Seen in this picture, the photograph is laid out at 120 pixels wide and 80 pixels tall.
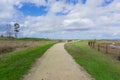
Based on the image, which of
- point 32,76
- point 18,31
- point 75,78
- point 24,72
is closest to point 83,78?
point 75,78

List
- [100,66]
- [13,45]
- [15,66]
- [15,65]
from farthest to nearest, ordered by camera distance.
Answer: [13,45], [100,66], [15,65], [15,66]

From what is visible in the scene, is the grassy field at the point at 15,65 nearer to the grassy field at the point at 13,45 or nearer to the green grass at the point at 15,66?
the green grass at the point at 15,66

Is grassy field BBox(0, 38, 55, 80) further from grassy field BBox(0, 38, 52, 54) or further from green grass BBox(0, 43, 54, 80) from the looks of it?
grassy field BBox(0, 38, 52, 54)

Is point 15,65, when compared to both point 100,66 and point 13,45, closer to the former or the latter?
point 100,66

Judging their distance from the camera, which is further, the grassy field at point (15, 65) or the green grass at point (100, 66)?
the green grass at point (100, 66)

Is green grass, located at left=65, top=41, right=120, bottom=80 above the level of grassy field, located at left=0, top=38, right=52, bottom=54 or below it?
below

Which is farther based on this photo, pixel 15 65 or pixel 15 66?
pixel 15 65

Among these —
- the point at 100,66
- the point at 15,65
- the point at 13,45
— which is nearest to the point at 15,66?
the point at 15,65

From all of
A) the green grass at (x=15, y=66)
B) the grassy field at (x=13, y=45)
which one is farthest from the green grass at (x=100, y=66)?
the grassy field at (x=13, y=45)

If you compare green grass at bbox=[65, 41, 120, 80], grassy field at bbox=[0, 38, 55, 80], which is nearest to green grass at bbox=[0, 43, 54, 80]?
grassy field at bbox=[0, 38, 55, 80]

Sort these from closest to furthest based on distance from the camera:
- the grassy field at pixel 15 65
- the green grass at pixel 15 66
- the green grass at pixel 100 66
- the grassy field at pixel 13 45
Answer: the green grass at pixel 15 66
the grassy field at pixel 15 65
the green grass at pixel 100 66
the grassy field at pixel 13 45

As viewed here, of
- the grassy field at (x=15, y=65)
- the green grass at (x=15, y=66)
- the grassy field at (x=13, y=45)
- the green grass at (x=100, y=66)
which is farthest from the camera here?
the grassy field at (x=13, y=45)

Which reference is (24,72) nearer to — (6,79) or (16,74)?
(16,74)

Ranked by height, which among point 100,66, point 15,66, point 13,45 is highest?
point 13,45
